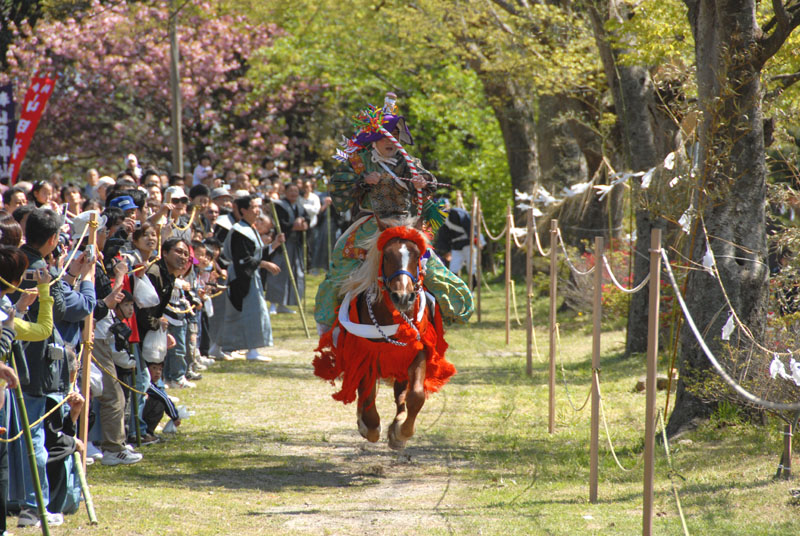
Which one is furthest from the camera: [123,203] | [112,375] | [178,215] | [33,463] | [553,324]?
[178,215]

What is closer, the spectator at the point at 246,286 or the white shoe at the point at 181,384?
the white shoe at the point at 181,384

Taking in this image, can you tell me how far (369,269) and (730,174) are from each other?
116 inches

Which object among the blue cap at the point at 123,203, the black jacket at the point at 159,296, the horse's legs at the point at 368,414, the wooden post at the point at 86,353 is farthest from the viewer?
the blue cap at the point at 123,203

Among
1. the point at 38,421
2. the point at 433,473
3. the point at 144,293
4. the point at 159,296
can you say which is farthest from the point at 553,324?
the point at 38,421

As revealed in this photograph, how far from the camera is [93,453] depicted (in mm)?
7473

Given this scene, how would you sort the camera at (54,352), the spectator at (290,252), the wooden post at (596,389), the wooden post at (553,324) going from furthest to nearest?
the spectator at (290,252) → the wooden post at (553,324) → the wooden post at (596,389) → the camera at (54,352)

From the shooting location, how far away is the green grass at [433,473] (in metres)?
5.99

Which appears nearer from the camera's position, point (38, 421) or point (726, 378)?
point (726, 378)

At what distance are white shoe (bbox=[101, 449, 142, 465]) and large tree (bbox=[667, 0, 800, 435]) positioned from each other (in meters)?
4.46

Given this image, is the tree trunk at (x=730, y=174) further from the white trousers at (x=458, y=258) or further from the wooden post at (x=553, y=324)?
the white trousers at (x=458, y=258)

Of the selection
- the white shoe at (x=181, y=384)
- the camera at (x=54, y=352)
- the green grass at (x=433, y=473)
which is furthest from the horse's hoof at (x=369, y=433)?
the white shoe at (x=181, y=384)

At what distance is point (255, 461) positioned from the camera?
7953mm

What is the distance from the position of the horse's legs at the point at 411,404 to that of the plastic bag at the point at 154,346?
78.8 inches

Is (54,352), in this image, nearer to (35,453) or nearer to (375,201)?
(35,453)
